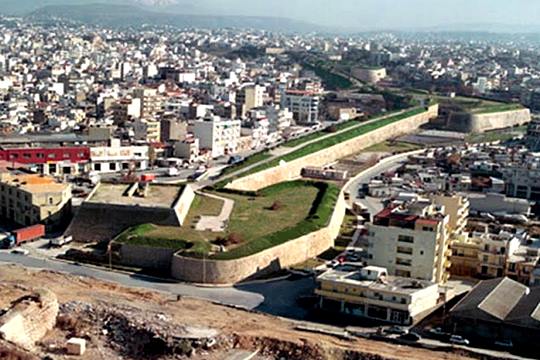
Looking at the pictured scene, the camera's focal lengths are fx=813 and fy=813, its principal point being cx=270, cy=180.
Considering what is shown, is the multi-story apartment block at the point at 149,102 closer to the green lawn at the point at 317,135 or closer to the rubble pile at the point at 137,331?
the green lawn at the point at 317,135

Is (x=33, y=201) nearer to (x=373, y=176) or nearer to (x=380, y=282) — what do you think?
(x=380, y=282)

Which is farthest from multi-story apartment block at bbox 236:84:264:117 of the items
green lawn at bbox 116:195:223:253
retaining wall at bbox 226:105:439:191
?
green lawn at bbox 116:195:223:253

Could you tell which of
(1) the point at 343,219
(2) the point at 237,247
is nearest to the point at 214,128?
(1) the point at 343,219

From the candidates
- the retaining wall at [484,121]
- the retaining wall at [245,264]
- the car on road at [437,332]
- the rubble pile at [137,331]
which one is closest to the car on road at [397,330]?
the car on road at [437,332]

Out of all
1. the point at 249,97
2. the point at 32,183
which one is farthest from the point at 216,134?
the point at 249,97

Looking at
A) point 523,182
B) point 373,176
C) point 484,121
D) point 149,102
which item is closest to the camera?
point 523,182
